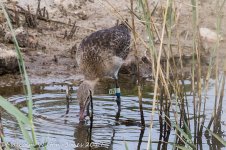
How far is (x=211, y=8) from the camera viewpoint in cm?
1104

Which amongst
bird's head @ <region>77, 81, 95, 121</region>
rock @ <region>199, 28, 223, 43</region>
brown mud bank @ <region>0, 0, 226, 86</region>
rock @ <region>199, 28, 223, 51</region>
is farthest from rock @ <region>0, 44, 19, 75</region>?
rock @ <region>199, 28, 223, 43</region>

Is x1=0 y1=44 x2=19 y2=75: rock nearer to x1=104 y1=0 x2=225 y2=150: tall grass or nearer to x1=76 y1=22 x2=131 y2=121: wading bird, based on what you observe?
x1=76 y1=22 x2=131 y2=121: wading bird

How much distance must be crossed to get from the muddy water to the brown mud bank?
578mm

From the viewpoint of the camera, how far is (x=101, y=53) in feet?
26.3

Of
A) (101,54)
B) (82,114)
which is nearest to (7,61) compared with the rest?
(101,54)

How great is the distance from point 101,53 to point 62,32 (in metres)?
2.21

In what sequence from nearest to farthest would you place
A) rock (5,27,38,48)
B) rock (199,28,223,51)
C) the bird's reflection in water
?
1. the bird's reflection in water
2. rock (5,27,38,48)
3. rock (199,28,223,51)

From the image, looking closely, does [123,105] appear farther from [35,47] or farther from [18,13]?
[18,13]

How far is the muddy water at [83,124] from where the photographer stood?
20.0ft

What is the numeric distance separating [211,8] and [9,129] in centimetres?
565

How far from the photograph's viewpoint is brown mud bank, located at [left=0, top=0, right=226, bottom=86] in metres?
9.09

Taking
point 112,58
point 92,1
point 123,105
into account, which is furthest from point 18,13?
point 123,105

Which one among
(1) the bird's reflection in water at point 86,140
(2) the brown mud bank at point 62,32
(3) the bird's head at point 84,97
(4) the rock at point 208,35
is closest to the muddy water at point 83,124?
(1) the bird's reflection in water at point 86,140

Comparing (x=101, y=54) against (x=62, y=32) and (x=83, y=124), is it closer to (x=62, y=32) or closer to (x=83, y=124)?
(x=83, y=124)
